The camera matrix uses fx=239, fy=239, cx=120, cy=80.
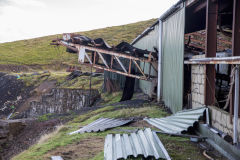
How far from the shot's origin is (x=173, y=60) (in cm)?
1095

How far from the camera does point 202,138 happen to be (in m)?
6.62

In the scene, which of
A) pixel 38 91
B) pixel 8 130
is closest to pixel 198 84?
pixel 8 130

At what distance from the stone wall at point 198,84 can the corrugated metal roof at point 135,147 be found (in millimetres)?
2451

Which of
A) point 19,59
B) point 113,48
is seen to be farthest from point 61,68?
point 113,48

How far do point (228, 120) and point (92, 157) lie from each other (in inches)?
140

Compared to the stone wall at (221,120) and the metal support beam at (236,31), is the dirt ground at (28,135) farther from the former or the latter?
the metal support beam at (236,31)

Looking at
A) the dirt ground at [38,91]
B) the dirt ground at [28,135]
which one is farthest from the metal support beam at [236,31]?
the dirt ground at [38,91]

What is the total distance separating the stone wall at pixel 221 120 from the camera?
19.6 feet

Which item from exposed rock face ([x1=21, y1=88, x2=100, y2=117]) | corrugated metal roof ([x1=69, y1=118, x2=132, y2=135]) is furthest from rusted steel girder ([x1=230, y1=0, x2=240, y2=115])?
exposed rock face ([x1=21, y1=88, x2=100, y2=117])

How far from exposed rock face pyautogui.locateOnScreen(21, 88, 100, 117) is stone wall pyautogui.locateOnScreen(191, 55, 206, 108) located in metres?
11.6

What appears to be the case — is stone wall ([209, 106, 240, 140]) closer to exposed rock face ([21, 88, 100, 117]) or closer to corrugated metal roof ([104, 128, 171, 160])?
corrugated metal roof ([104, 128, 171, 160])

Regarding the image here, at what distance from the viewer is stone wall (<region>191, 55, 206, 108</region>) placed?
793 cm

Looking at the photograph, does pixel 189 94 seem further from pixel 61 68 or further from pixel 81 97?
pixel 61 68

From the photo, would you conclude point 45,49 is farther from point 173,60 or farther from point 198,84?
point 198,84
